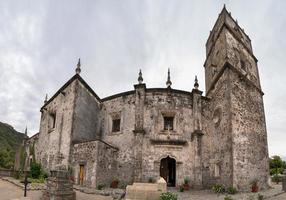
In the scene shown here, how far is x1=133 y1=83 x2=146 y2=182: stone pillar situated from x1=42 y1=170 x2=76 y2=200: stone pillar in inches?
310

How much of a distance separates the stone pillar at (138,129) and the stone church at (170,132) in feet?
0.23

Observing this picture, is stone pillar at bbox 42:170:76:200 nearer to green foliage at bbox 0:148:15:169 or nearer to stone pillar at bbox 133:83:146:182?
stone pillar at bbox 133:83:146:182

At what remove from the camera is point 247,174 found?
18.4 metres

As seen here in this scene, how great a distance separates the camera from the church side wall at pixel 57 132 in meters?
21.7

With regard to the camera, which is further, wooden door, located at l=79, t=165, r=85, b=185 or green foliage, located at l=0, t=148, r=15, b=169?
green foliage, located at l=0, t=148, r=15, b=169

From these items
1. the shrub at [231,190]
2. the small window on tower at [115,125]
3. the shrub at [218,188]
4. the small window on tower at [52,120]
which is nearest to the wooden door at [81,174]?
the small window on tower at [115,125]

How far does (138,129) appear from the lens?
2061cm

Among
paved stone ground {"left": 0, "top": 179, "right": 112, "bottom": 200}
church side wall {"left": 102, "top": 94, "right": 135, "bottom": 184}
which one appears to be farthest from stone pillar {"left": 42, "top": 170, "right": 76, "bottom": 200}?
church side wall {"left": 102, "top": 94, "right": 135, "bottom": 184}

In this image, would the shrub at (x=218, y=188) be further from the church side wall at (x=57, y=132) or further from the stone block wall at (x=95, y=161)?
the church side wall at (x=57, y=132)

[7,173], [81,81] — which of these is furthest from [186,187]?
[7,173]

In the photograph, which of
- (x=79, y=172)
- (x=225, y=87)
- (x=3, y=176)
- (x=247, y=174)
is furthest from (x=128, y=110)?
(x=3, y=176)

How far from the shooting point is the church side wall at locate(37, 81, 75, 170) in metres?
21.7

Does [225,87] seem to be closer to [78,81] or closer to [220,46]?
[220,46]

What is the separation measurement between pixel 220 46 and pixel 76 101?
13.5 m
